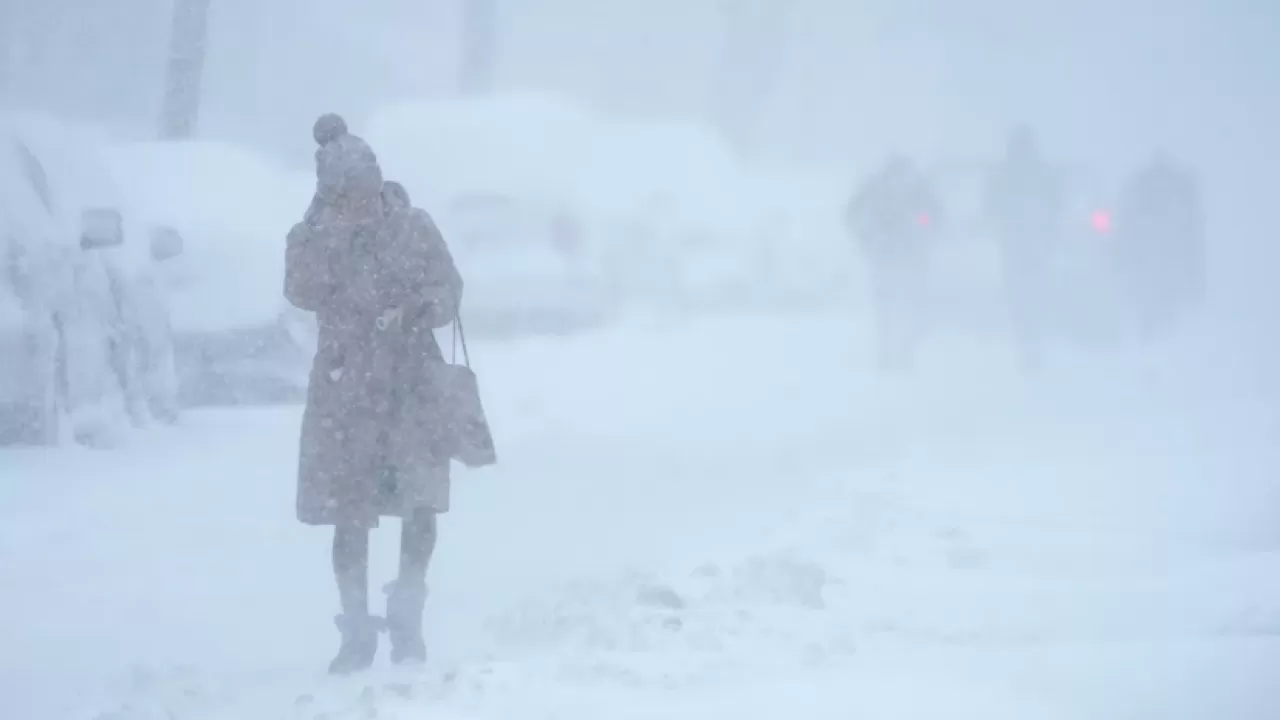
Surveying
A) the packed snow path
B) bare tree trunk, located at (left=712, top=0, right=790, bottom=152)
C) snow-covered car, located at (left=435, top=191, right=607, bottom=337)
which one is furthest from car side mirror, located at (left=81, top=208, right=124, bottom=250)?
bare tree trunk, located at (left=712, top=0, right=790, bottom=152)

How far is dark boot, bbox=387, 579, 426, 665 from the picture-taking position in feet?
15.4

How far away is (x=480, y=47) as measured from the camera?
2312 cm

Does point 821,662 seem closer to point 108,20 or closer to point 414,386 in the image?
point 414,386

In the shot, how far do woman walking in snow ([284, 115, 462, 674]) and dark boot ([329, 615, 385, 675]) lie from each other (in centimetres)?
30

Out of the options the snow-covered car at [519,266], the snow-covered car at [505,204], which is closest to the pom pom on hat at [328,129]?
the snow-covered car at [505,204]

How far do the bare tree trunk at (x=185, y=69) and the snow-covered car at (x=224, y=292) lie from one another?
5.83 metres

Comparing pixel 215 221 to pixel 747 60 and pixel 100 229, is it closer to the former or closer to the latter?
pixel 100 229

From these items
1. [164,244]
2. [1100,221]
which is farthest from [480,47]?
[164,244]

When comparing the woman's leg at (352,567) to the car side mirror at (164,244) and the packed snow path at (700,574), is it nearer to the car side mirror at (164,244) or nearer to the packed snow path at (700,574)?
the packed snow path at (700,574)

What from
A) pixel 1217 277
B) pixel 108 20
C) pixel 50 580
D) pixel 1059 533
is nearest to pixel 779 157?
pixel 1217 277

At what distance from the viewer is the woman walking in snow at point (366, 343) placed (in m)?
4.45

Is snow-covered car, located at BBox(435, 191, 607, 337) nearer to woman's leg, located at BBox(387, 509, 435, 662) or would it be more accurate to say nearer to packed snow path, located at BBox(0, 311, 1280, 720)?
packed snow path, located at BBox(0, 311, 1280, 720)

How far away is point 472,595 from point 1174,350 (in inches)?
505

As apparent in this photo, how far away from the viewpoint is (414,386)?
4543 mm
